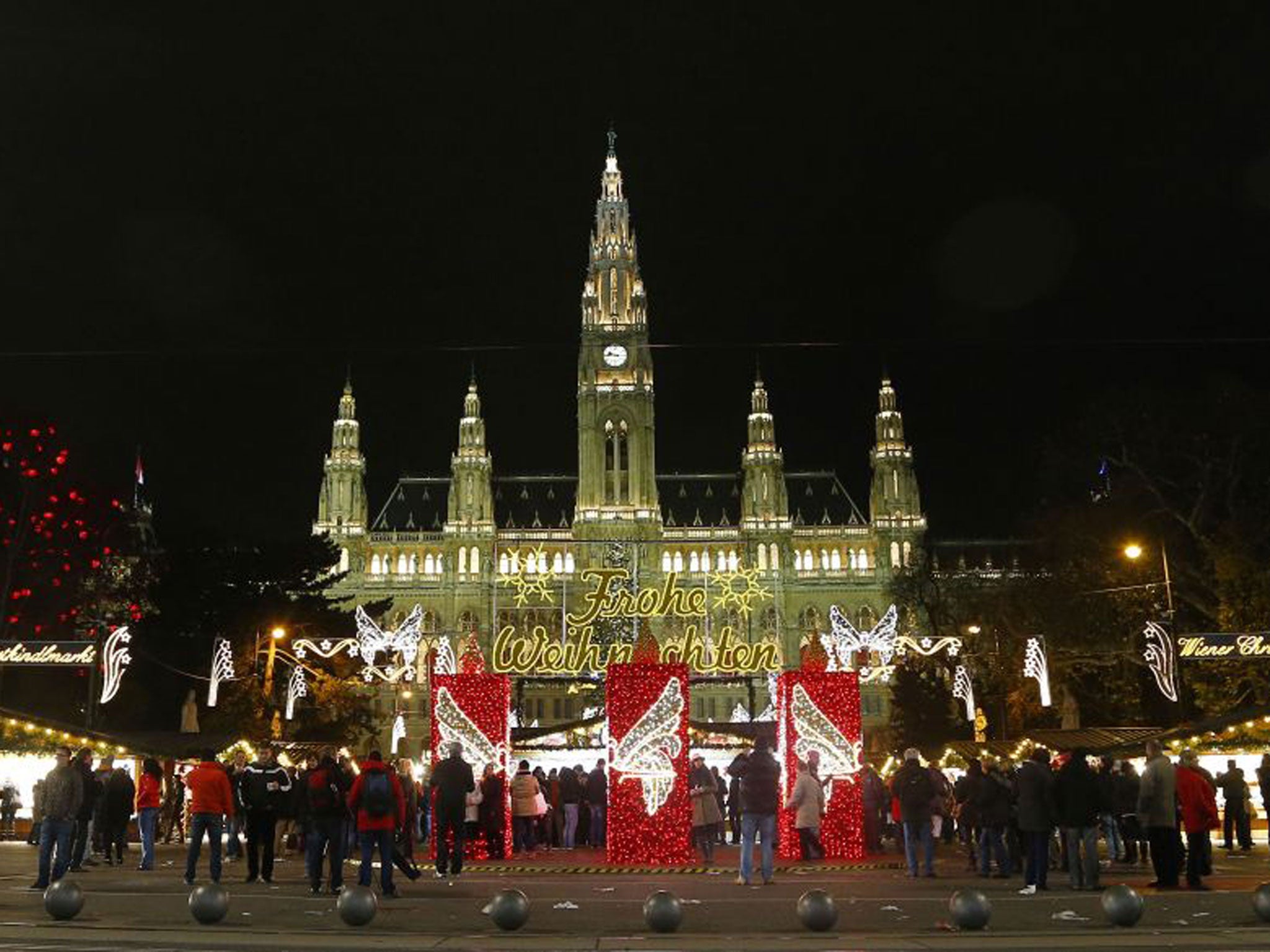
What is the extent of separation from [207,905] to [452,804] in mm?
5686

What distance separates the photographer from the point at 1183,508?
30141 mm

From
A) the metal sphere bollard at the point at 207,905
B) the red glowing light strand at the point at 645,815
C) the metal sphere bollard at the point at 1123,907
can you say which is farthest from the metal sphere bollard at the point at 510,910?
the red glowing light strand at the point at 645,815

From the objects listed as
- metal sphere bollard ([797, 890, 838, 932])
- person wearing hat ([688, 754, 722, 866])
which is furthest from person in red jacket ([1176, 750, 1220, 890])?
person wearing hat ([688, 754, 722, 866])

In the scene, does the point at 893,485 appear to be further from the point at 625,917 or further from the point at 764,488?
the point at 625,917

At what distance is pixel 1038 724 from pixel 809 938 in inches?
1303

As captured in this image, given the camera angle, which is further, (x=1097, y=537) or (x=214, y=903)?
(x=1097, y=537)

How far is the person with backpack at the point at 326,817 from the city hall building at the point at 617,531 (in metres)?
67.5

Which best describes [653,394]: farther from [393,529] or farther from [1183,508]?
[1183,508]

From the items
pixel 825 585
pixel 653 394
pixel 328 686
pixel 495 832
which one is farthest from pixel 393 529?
pixel 495 832

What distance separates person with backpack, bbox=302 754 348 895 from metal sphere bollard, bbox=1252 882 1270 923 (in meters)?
8.41

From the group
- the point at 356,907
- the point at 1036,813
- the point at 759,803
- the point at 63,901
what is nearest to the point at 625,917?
the point at 356,907

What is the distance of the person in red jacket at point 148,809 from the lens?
16.9 meters

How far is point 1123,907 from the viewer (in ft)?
31.0

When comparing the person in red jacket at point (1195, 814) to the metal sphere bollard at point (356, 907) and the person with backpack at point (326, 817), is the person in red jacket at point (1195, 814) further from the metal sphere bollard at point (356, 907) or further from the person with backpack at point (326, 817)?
the person with backpack at point (326, 817)
